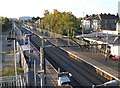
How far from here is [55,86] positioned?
15219mm

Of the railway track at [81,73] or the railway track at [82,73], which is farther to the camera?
the railway track at [82,73]

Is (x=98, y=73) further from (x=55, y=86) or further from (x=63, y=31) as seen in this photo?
(x=63, y=31)

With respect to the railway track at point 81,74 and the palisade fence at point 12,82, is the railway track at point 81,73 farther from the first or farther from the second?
the palisade fence at point 12,82

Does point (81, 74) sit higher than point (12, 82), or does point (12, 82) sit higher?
point (12, 82)

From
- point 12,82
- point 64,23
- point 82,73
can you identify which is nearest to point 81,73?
point 82,73

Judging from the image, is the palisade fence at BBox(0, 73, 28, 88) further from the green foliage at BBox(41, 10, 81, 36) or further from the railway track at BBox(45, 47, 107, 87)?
the green foliage at BBox(41, 10, 81, 36)

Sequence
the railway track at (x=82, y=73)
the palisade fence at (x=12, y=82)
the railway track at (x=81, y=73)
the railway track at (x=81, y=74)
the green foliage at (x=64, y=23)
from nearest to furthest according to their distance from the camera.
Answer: the palisade fence at (x=12, y=82)
the railway track at (x=81, y=74)
the railway track at (x=81, y=73)
the railway track at (x=82, y=73)
the green foliage at (x=64, y=23)

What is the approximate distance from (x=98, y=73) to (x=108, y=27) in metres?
61.7

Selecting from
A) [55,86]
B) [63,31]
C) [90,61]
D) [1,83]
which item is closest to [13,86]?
[1,83]

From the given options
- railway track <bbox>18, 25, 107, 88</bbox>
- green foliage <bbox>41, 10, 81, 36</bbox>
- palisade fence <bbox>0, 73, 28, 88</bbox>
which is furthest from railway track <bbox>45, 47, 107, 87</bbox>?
green foliage <bbox>41, 10, 81, 36</bbox>

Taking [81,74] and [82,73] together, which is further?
[82,73]

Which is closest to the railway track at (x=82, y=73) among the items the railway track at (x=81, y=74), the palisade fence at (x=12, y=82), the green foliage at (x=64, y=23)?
the railway track at (x=81, y=74)

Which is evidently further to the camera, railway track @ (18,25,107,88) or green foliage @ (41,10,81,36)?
green foliage @ (41,10,81,36)

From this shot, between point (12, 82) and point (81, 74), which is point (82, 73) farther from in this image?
point (12, 82)
